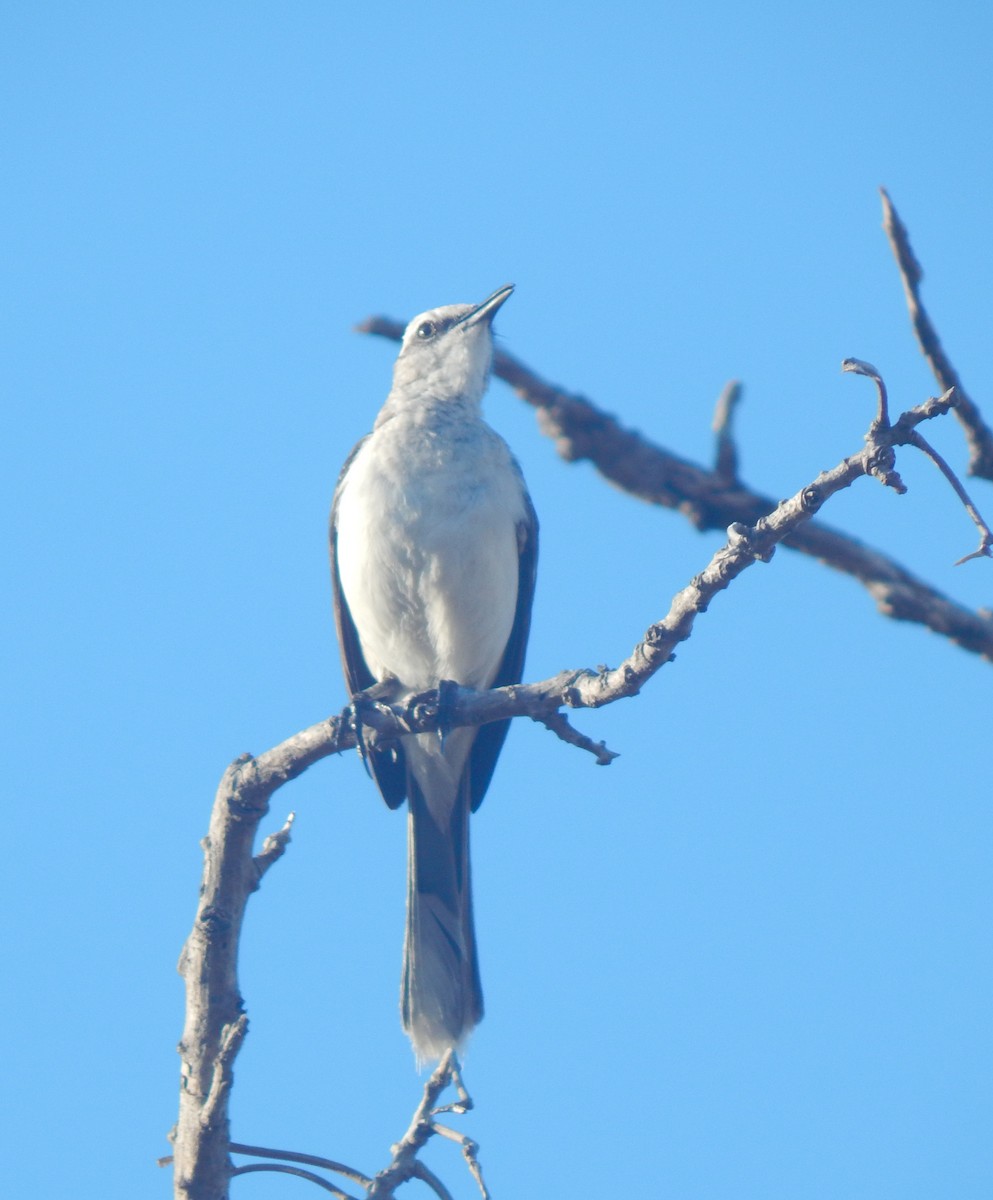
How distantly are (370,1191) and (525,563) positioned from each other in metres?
4.03

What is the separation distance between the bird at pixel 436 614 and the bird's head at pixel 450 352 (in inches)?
5.9

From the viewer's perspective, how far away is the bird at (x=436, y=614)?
6520mm

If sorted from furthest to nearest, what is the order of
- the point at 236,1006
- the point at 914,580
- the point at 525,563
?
the point at 525,563
the point at 914,580
the point at 236,1006

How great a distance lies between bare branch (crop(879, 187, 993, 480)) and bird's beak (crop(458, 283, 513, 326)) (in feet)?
11.6

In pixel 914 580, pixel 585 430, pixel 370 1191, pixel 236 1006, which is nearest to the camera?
pixel 370 1191

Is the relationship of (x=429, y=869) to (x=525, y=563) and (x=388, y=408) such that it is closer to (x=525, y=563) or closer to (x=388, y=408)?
(x=525, y=563)

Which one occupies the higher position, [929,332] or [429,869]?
[929,332]

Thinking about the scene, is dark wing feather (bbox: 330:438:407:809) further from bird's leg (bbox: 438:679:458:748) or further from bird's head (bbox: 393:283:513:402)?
bird's leg (bbox: 438:679:458:748)

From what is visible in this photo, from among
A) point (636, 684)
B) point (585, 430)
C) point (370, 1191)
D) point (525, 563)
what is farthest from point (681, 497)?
point (370, 1191)

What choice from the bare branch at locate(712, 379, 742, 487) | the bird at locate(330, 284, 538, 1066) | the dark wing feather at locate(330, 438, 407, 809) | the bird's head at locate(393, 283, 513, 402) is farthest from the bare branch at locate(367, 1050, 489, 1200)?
the bird's head at locate(393, 283, 513, 402)

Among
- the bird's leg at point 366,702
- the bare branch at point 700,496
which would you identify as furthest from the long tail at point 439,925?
the bare branch at point 700,496

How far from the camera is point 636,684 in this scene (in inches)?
163

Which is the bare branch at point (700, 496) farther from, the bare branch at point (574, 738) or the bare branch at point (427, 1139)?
the bare branch at point (427, 1139)

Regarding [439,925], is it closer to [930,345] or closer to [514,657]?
[514,657]
